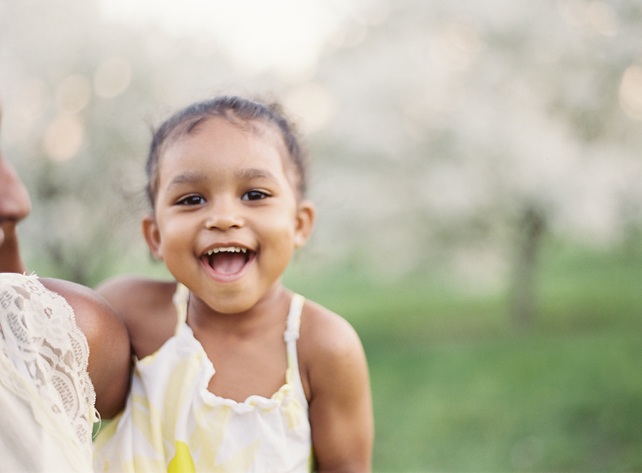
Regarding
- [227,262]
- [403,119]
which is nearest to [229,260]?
[227,262]

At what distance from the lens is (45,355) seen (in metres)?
1.04

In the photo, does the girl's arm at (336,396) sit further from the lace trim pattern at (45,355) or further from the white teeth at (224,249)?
the lace trim pattern at (45,355)

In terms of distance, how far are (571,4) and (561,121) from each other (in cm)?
105

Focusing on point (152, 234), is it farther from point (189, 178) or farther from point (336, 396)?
point (336, 396)

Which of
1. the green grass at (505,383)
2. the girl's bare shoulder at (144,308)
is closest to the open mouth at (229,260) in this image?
the girl's bare shoulder at (144,308)

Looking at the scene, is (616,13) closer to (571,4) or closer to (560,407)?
(571,4)

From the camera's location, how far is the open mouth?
53.3 inches

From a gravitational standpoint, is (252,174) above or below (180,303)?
above

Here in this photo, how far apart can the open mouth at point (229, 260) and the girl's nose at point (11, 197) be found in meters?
0.46

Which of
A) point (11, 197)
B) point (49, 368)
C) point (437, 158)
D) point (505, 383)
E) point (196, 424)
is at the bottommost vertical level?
point (505, 383)

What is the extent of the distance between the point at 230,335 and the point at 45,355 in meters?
0.49

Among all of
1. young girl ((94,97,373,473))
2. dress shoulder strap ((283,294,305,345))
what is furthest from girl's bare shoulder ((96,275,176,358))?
dress shoulder strap ((283,294,305,345))

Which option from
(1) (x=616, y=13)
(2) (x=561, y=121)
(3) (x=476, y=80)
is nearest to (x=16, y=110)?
(3) (x=476, y=80)

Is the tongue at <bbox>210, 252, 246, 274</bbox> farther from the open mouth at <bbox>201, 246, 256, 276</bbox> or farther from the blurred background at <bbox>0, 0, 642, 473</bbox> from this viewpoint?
the blurred background at <bbox>0, 0, 642, 473</bbox>
